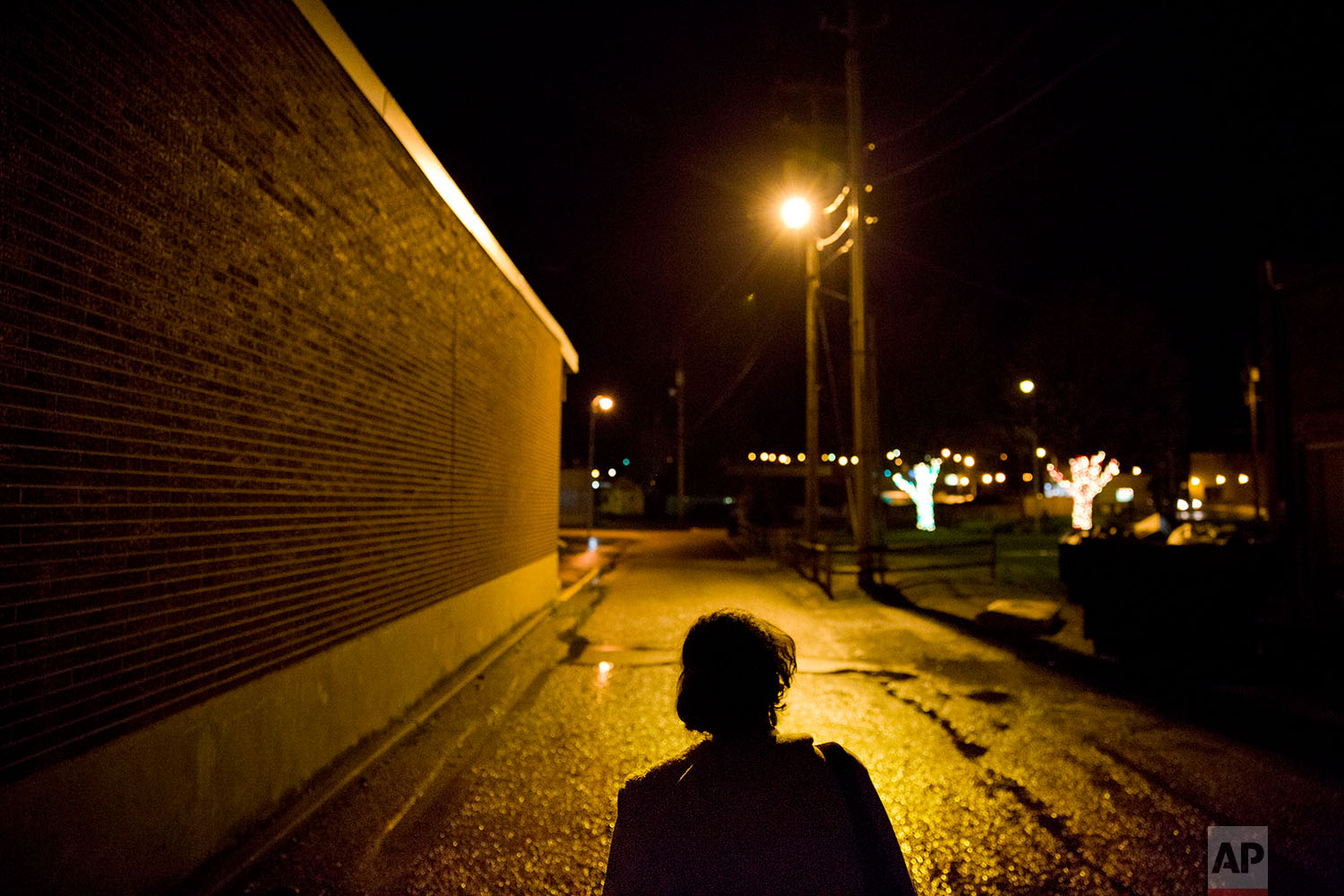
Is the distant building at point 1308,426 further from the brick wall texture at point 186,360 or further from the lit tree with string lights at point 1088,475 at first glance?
the lit tree with string lights at point 1088,475

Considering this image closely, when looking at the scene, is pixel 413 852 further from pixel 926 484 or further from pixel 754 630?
pixel 926 484

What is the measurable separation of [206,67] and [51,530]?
264cm

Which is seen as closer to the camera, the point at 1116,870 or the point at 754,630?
the point at 754,630

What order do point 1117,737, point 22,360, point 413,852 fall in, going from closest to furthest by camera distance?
point 22,360
point 413,852
point 1117,737

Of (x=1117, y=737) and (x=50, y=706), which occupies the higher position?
(x=50, y=706)

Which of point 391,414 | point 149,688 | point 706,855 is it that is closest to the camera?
point 706,855

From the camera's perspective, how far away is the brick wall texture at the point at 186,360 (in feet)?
Answer: 9.80

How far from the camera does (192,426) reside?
3.92 m

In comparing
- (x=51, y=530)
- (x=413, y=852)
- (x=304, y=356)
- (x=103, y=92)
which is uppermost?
(x=103, y=92)

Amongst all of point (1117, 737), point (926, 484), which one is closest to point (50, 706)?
point (1117, 737)

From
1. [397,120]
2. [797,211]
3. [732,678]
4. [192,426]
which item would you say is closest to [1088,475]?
[797,211]

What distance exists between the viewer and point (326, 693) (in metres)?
5.20

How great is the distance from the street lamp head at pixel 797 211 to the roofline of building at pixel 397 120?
8212 mm

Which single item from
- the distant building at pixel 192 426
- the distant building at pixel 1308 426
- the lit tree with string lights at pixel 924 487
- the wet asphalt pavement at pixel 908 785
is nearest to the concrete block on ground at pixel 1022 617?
the wet asphalt pavement at pixel 908 785
